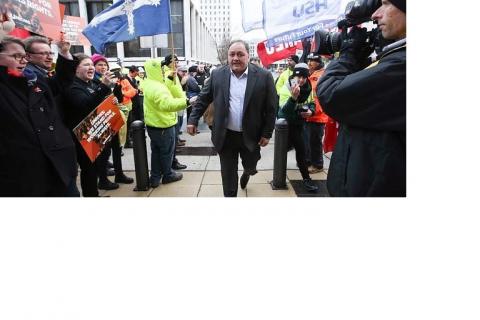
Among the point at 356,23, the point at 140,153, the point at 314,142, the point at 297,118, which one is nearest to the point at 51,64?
the point at 140,153

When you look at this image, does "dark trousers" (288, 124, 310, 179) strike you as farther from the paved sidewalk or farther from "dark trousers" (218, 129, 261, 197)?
"dark trousers" (218, 129, 261, 197)

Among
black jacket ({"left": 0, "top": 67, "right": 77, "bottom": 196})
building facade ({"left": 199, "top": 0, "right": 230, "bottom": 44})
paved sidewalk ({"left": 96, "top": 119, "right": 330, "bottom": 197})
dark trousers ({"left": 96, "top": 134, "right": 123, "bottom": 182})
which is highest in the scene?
building facade ({"left": 199, "top": 0, "right": 230, "bottom": 44})

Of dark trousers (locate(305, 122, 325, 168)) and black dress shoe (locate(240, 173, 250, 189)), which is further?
dark trousers (locate(305, 122, 325, 168))

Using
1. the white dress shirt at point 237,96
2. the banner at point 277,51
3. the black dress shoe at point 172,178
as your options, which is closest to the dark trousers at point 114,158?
the black dress shoe at point 172,178

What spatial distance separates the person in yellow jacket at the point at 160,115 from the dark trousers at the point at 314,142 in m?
2.06

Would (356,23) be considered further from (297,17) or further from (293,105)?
(297,17)

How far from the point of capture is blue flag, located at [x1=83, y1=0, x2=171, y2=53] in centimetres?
429

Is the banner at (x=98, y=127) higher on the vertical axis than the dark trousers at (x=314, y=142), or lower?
higher

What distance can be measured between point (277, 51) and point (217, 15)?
75.7 m

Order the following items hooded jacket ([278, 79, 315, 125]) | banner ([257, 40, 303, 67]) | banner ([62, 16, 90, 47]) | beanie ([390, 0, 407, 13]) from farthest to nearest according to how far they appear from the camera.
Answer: banner ([62, 16, 90, 47]) → banner ([257, 40, 303, 67]) → hooded jacket ([278, 79, 315, 125]) → beanie ([390, 0, 407, 13])

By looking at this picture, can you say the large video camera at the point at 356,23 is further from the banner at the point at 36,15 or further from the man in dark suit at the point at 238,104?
the banner at the point at 36,15

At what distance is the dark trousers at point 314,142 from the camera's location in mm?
4941

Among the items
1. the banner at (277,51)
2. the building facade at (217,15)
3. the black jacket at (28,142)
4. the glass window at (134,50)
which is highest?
the building facade at (217,15)

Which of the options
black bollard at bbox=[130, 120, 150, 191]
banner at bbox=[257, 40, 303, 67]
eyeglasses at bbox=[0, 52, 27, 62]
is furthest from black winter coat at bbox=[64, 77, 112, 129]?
banner at bbox=[257, 40, 303, 67]
